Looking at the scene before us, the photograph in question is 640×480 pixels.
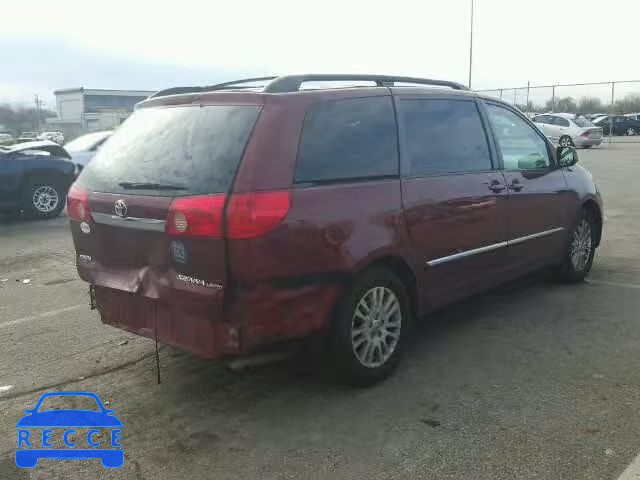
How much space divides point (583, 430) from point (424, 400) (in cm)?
85

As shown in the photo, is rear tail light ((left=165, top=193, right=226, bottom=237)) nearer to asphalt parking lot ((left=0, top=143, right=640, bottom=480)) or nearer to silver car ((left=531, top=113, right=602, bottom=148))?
asphalt parking lot ((left=0, top=143, right=640, bottom=480))

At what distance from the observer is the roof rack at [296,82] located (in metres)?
3.64

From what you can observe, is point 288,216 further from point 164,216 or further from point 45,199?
point 45,199

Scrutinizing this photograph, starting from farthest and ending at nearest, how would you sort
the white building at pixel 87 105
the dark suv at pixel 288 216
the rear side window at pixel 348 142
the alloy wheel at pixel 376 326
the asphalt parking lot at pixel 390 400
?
the white building at pixel 87 105 < the alloy wheel at pixel 376 326 < the rear side window at pixel 348 142 < the dark suv at pixel 288 216 < the asphalt parking lot at pixel 390 400

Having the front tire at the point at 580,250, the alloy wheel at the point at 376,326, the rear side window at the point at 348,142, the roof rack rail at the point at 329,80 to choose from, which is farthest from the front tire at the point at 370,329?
the front tire at the point at 580,250

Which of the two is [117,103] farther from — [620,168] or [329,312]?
[329,312]

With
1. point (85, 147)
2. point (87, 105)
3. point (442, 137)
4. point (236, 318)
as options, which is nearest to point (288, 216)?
point (236, 318)

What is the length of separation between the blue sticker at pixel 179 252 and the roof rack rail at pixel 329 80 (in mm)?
990

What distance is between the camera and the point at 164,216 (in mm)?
3330

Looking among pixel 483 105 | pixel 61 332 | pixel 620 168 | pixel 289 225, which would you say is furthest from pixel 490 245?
pixel 620 168

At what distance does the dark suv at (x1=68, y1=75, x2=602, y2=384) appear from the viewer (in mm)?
3242

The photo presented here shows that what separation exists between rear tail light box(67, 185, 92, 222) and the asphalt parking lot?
40.4 inches

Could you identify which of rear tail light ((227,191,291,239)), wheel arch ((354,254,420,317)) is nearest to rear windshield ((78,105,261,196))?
rear tail light ((227,191,291,239))

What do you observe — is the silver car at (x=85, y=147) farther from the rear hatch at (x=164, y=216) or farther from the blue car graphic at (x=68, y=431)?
the blue car graphic at (x=68, y=431)
